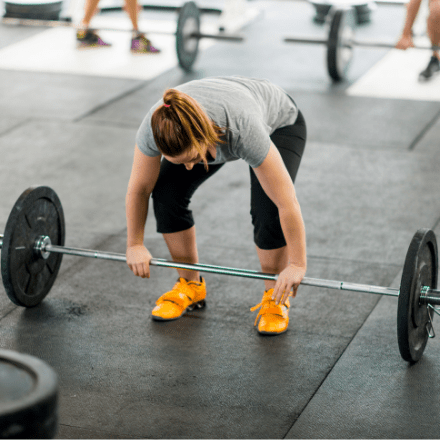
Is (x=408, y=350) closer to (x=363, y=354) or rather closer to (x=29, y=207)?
(x=363, y=354)

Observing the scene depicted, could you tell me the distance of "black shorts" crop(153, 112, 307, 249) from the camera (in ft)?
6.45

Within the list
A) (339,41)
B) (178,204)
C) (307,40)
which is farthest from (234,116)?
(307,40)

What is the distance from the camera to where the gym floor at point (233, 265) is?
1.78 meters

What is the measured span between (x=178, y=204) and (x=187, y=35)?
3.07 meters

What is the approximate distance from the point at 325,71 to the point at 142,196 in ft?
11.1

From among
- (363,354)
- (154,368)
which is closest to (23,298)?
(154,368)

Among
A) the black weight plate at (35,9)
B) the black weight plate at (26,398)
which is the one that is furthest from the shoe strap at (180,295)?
the black weight plate at (35,9)

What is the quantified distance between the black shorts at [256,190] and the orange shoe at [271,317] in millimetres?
206

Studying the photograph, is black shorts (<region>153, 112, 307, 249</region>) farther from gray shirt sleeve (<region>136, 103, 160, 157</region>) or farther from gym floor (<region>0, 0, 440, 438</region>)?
gym floor (<region>0, 0, 440, 438</region>)

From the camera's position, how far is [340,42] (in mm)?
4633

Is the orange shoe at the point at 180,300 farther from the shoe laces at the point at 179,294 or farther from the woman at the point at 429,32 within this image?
the woman at the point at 429,32

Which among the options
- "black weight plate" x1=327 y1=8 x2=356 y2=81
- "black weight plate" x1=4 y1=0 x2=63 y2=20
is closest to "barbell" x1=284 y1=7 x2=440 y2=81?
"black weight plate" x1=327 y1=8 x2=356 y2=81

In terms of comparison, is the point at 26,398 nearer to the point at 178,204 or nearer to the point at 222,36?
the point at 178,204

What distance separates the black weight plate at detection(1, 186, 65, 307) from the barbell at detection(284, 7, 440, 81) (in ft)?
9.30
